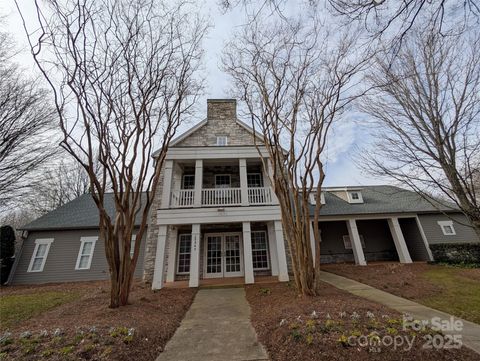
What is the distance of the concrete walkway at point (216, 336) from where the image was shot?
310cm

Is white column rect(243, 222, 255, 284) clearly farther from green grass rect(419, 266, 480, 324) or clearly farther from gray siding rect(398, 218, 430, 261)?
gray siding rect(398, 218, 430, 261)

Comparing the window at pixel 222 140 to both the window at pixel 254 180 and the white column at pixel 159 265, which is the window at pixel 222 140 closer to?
the window at pixel 254 180

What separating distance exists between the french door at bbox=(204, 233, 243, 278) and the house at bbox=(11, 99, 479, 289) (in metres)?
0.05

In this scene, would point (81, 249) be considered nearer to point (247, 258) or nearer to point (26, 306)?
point (26, 306)

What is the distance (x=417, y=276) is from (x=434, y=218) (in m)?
6.75

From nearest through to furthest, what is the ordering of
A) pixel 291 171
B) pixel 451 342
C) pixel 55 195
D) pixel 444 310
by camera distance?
pixel 451 342, pixel 444 310, pixel 291 171, pixel 55 195

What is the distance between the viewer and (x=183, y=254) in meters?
10.2

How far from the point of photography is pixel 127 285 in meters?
5.23

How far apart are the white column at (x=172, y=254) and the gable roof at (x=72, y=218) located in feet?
10.5

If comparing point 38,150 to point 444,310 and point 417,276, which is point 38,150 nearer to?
point 444,310

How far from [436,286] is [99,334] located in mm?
9645

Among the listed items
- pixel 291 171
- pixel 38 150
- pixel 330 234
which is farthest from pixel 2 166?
pixel 330 234

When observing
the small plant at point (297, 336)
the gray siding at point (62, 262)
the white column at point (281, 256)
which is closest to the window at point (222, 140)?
the white column at point (281, 256)

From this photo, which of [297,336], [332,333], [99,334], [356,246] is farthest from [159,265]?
[356,246]
